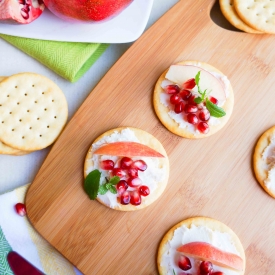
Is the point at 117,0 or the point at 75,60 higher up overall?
the point at 117,0

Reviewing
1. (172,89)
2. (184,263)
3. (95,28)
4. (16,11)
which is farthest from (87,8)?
(184,263)

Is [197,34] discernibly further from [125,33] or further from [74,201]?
[74,201]

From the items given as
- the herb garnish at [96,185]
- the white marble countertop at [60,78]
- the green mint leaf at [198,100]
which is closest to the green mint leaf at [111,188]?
the herb garnish at [96,185]

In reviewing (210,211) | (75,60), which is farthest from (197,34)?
(210,211)

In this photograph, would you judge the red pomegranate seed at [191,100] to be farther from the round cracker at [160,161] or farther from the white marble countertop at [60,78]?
the white marble countertop at [60,78]

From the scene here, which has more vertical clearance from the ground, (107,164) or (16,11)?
(16,11)

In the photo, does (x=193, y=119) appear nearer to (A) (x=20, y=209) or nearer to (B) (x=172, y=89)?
(B) (x=172, y=89)

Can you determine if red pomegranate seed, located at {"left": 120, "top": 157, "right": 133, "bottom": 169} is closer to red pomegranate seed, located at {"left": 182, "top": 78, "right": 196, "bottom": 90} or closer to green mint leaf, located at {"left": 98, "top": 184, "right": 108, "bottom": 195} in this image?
green mint leaf, located at {"left": 98, "top": 184, "right": 108, "bottom": 195}
